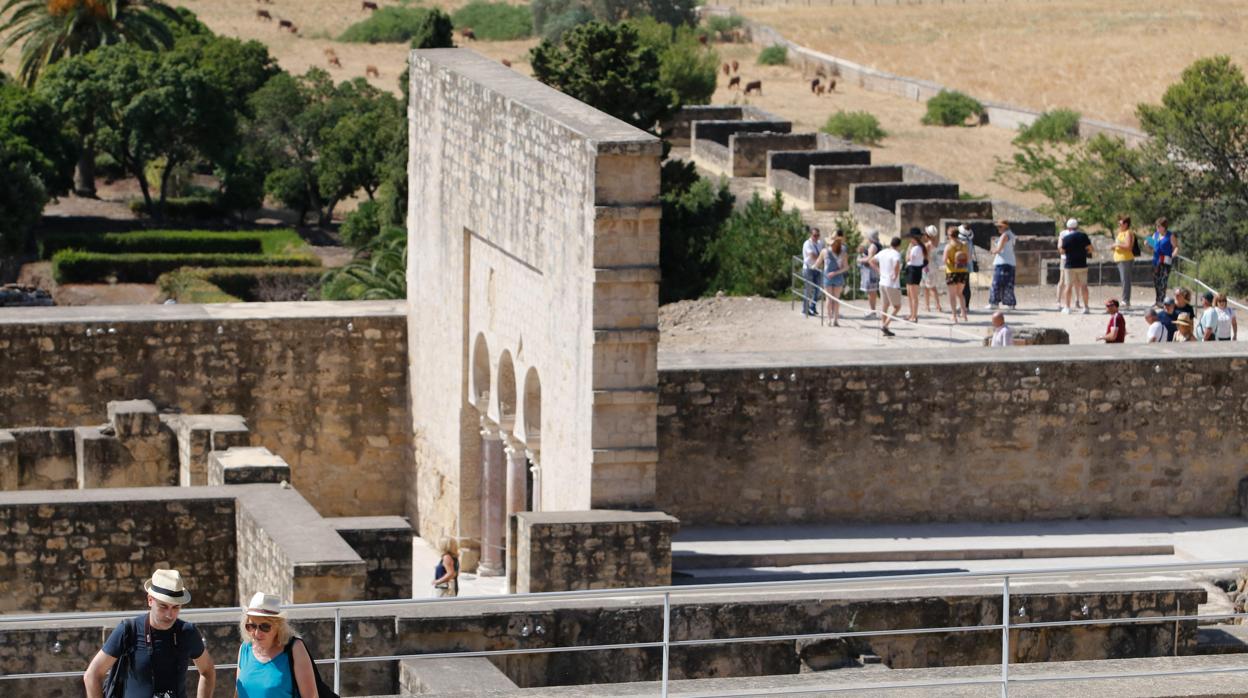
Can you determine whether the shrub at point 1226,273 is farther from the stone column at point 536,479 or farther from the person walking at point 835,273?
the stone column at point 536,479

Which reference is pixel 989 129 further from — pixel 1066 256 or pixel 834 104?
pixel 1066 256

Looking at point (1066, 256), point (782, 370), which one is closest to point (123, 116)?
point (1066, 256)

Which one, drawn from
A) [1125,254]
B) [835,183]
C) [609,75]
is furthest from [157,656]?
[835,183]

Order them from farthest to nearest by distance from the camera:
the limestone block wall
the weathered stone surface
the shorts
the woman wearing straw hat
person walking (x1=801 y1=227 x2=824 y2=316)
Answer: person walking (x1=801 y1=227 x2=824 y2=316) < the shorts < the weathered stone surface < the limestone block wall < the woman wearing straw hat

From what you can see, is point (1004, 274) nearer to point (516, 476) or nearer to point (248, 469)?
point (516, 476)

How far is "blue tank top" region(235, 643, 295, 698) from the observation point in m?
11.3

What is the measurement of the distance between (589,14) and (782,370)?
184ft

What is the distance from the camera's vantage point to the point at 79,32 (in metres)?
63.1

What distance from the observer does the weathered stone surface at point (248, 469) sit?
20438 millimetres

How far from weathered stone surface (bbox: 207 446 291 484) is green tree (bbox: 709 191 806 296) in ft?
45.8

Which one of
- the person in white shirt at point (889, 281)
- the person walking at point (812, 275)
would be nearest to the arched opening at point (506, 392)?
the person in white shirt at point (889, 281)

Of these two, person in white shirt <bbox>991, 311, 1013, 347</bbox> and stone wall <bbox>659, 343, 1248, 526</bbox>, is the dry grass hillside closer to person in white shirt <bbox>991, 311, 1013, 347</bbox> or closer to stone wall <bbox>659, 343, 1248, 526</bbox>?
person in white shirt <bbox>991, 311, 1013, 347</bbox>

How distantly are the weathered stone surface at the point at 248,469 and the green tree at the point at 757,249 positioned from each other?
45.8 feet

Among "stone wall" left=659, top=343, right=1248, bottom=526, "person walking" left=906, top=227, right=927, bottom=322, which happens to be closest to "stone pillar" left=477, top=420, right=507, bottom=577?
"stone wall" left=659, top=343, right=1248, bottom=526
